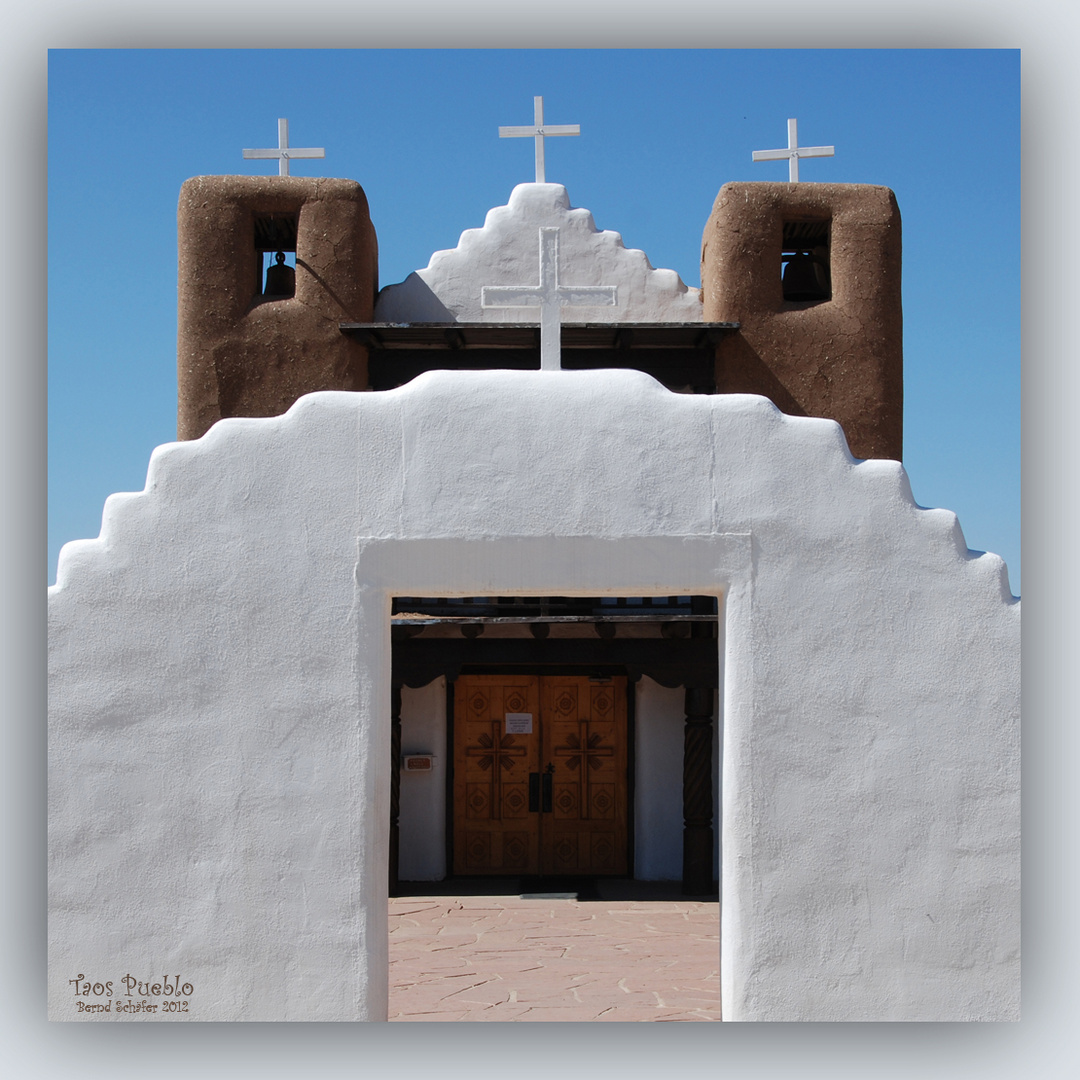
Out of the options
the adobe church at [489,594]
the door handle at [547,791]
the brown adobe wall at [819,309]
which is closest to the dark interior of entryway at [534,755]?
the door handle at [547,791]

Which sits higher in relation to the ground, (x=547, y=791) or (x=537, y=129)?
(x=537, y=129)

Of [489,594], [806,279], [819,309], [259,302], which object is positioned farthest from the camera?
[806,279]

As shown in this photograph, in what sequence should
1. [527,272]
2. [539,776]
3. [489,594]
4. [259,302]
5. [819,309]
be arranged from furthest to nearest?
[539,776] → [527,272] → [259,302] → [819,309] → [489,594]

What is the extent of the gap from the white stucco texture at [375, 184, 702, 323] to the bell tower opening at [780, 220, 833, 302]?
895mm

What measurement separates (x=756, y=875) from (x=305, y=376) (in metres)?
6.59

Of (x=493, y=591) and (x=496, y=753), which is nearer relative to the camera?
(x=493, y=591)

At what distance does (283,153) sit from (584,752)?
23.1 feet

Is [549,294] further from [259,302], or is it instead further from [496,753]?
[496,753]

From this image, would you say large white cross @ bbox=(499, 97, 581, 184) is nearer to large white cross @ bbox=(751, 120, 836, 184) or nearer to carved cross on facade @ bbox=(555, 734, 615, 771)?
large white cross @ bbox=(751, 120, 836, 184)

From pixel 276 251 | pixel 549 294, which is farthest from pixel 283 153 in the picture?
pixel 549 294

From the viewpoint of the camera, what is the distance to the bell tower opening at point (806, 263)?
11.0 meters

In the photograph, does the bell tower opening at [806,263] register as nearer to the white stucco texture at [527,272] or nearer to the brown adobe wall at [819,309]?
the brown adobe wall at [819,309]

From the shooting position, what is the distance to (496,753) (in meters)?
13.4

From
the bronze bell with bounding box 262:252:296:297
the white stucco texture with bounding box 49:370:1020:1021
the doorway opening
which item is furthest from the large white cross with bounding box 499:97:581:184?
the white stucco texture with bounding box 49:370:1020:1021
